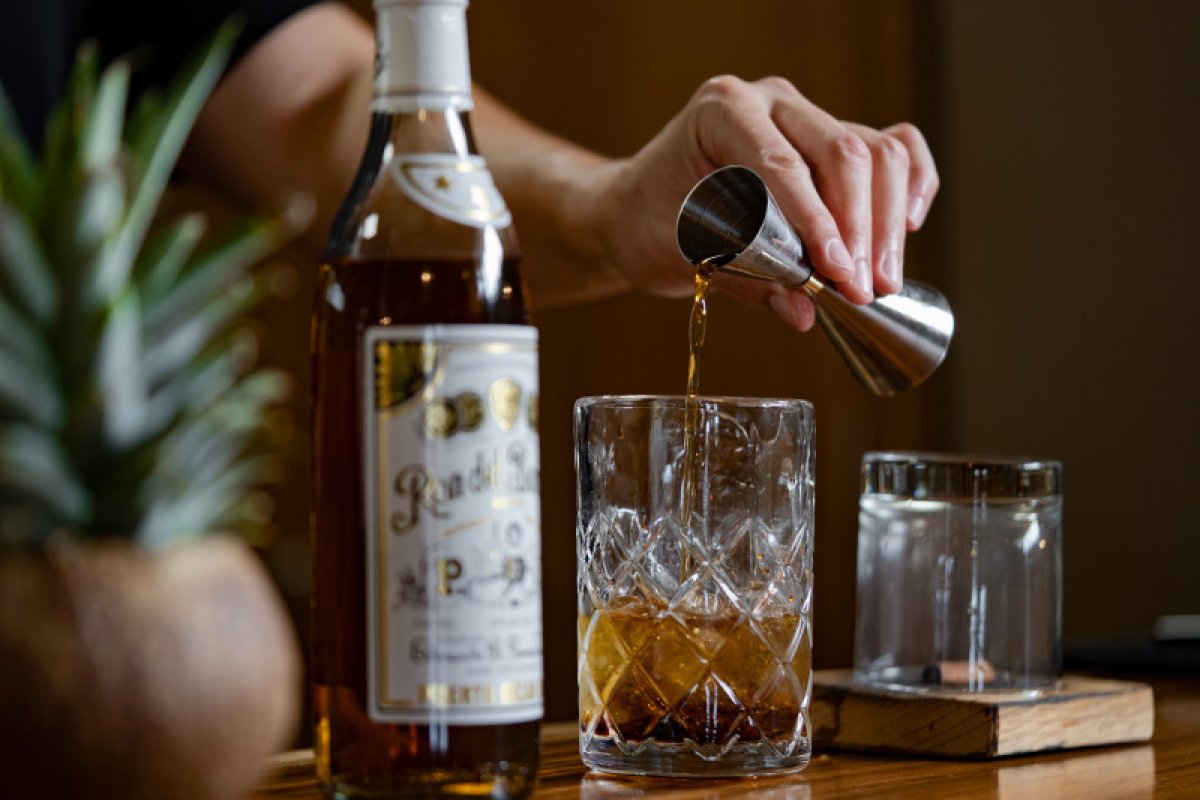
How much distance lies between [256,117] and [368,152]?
2.78 ft

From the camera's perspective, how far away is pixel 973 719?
892 millimetres

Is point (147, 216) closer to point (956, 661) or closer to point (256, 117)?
point (956, 661)

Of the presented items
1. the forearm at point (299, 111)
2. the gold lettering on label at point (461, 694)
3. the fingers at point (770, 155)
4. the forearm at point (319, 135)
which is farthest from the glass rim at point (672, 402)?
the forearm at point (299, 111)

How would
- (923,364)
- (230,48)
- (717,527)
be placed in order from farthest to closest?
(230,48), (923,364), (717,527)

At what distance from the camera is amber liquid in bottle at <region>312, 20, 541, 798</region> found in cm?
64

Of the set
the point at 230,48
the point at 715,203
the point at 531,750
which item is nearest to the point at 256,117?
the point at 230,48

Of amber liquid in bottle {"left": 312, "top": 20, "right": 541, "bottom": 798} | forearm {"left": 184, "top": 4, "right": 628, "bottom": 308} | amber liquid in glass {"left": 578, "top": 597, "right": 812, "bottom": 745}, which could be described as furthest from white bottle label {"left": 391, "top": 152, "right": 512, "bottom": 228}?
forearm {"left": 184, "top": 4, "right": 628, "bottom": 308}

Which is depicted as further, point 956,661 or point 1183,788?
point 956,661

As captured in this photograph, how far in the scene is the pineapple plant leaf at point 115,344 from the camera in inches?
19.4

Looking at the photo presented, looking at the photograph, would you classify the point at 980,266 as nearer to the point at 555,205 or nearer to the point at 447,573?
the point at 555,205

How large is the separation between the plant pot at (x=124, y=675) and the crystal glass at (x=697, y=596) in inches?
12.6

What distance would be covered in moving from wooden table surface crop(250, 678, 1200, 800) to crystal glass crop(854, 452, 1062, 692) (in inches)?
2.9

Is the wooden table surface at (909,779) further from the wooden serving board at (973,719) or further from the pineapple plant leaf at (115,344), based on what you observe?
the pineapple plant leaf at (115,344)

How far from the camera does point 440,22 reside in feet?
2.16
